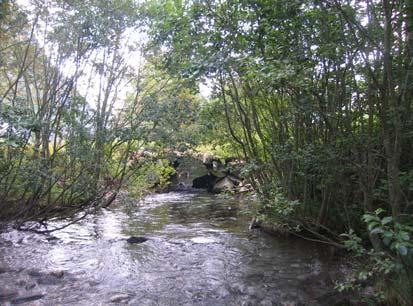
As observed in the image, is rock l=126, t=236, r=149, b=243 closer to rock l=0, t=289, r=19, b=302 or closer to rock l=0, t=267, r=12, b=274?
rock l=0, t=267, r=12, b=274

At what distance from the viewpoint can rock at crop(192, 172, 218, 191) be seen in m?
19.7

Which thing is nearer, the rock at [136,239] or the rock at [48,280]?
the rock at [48,280]

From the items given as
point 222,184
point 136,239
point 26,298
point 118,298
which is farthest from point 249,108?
point 222,184

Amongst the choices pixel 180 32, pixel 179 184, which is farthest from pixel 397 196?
pixel 179 184

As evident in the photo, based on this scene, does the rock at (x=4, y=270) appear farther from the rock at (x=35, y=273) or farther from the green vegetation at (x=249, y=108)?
the green vegetation at (x=249, y=108)

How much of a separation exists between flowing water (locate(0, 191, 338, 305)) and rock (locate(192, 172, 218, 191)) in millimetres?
9248

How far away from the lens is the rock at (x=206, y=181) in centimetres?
1972

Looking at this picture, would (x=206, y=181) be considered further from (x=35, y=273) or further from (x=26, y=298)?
(x=26, y=298)

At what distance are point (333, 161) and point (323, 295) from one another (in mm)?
1986

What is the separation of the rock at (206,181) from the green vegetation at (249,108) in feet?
31.1

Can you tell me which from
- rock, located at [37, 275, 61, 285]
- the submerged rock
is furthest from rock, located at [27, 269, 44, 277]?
the submerged rock

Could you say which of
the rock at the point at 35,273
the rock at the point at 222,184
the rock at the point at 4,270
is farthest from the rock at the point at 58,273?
the rock at the point at 222,184

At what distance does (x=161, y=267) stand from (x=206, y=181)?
14.2 m

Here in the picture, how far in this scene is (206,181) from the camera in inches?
814
